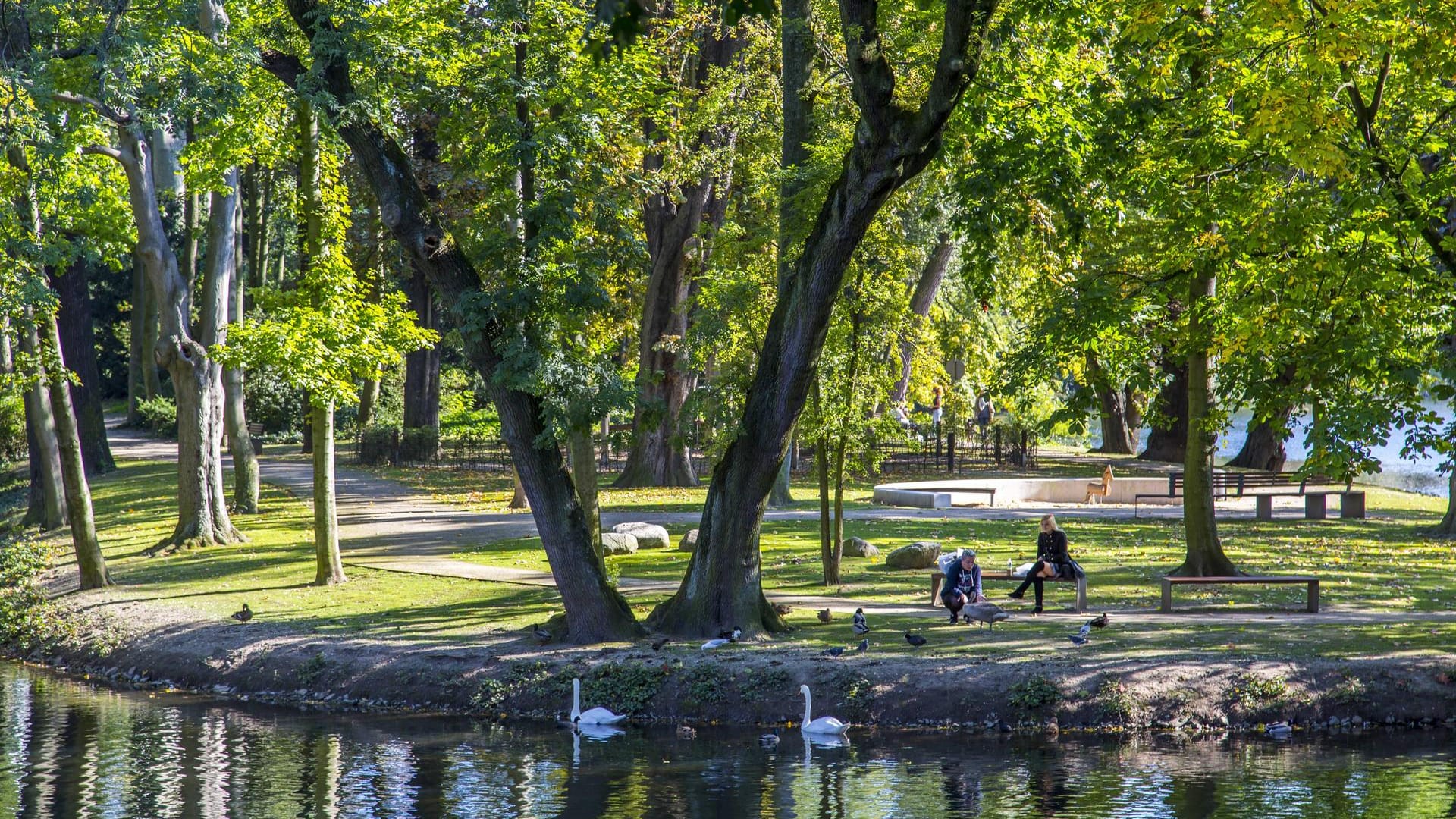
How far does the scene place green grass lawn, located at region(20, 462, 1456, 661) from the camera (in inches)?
625

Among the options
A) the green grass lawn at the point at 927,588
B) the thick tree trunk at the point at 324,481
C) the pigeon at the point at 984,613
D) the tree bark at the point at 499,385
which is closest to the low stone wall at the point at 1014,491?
the green grass lawn at the point at 927,588

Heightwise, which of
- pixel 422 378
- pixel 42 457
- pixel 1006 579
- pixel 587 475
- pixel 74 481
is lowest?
pixel 1006 579

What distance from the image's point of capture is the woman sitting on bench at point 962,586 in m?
16.9

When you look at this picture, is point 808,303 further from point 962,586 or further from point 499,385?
point 962,586

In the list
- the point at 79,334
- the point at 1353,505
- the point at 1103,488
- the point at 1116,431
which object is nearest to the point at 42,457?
the point at 79,334

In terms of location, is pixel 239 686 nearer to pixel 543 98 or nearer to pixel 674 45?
pixel 543 98

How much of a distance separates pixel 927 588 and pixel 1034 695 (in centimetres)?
584

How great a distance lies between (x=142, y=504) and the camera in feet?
104

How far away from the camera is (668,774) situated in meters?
12.7

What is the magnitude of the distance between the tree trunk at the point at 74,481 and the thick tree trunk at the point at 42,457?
30cm

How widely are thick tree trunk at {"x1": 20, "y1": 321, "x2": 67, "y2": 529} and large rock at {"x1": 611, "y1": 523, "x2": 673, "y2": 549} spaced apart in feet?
29.6

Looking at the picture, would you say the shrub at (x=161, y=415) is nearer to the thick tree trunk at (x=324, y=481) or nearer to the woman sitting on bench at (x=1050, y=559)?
the thick tree trunk at (x=324, y=481)

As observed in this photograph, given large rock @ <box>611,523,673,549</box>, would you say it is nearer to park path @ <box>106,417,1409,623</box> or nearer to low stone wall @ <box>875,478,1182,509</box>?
park path @ <box>106,417,1409,623</box>

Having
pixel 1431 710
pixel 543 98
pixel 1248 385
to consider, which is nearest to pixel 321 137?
pixel 543 98
